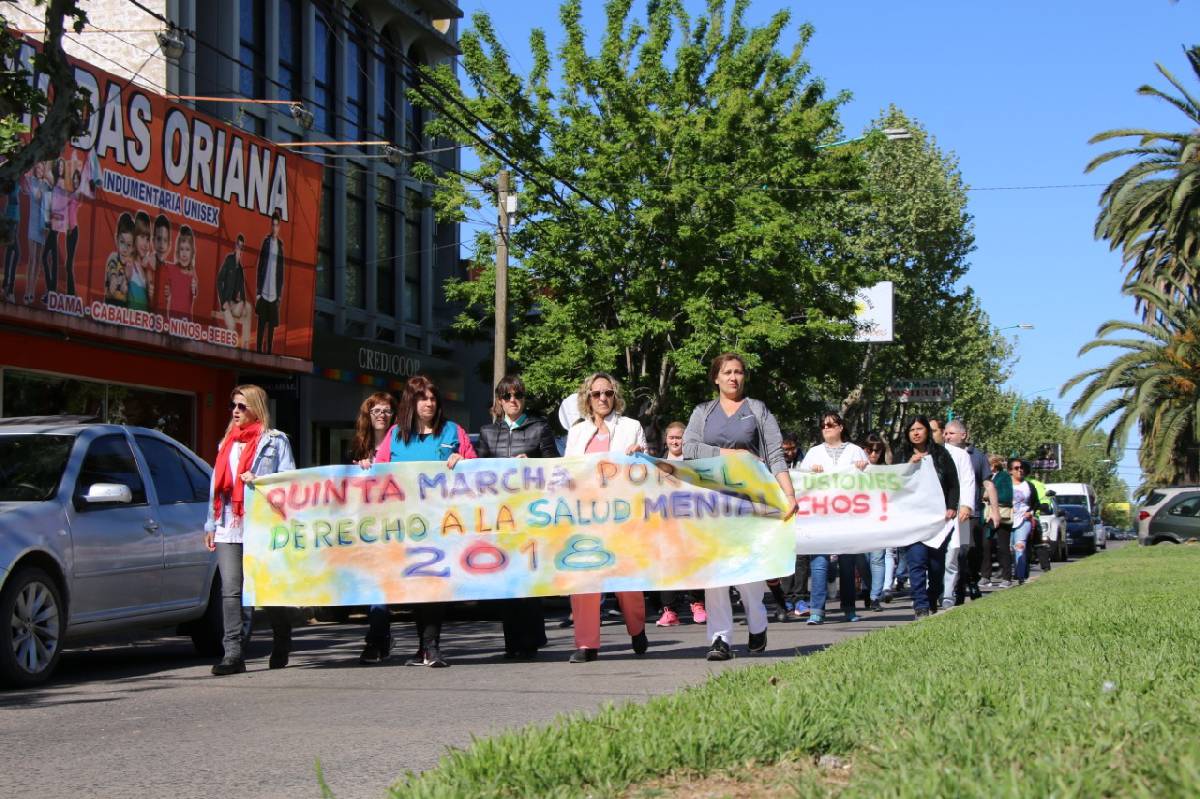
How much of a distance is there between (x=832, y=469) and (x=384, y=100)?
2156cm

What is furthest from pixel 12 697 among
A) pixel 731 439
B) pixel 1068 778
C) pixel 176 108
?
pixel 176 108

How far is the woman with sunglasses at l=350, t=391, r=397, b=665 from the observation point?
34.0ft

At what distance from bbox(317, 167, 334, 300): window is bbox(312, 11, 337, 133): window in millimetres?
1053

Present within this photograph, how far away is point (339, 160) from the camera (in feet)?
103

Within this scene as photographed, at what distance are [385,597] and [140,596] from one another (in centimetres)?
182

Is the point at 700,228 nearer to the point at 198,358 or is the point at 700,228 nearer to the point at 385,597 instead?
the point at 198,358

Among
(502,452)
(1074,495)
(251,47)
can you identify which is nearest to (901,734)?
(502,452)

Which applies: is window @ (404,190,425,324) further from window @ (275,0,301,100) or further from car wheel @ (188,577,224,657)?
car wheel @ (188,577,224,657)

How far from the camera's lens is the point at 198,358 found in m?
22.6

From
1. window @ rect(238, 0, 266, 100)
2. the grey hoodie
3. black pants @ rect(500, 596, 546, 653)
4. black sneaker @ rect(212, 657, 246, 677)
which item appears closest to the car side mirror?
black sneaker @ rect(212, 657, 246, 677)

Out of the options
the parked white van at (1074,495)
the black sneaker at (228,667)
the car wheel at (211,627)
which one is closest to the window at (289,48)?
the car wheel at (211,627)

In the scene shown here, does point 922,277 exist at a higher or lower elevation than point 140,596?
higher

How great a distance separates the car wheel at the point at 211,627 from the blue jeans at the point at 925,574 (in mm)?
6090

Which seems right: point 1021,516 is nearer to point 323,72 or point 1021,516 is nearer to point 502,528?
point 502,528
